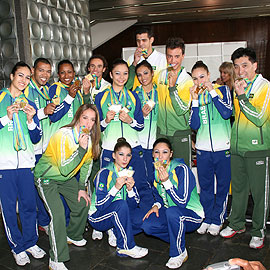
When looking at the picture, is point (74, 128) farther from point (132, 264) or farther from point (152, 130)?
point (132, 264)

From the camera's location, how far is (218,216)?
160 inches

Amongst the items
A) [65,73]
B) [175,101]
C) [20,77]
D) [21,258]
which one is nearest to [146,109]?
[175,101]

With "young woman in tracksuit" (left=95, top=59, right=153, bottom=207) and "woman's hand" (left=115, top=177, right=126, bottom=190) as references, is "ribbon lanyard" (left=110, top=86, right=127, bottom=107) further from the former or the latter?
"woman's hand" (left=115, top=177, right=126, bottom=190)

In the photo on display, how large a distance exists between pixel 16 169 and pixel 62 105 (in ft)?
3.07

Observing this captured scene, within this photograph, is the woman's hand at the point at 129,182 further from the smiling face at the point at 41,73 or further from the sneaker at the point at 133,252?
the smiling face at the point at 41,73

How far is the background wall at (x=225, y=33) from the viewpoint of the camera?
1326 cm

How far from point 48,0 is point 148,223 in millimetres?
3807

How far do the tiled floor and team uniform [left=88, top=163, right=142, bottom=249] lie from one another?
0.71 feet

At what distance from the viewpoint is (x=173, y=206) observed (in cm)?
350

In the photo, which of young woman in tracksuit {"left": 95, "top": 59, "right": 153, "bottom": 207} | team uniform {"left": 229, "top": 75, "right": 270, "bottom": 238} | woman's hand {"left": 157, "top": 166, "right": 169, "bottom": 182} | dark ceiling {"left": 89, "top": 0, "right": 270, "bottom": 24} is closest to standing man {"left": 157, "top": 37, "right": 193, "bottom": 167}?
young woman in tracksuit {"left": 95, "top": 59, "right": 153, "bottom": 207}

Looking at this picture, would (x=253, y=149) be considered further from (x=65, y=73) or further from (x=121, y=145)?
(x=65, y=73)

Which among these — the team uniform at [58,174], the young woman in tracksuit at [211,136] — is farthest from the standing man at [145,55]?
the team uniform at [58,174]

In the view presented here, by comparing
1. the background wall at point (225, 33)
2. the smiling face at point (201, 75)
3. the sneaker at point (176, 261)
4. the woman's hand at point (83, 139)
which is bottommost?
the sneaker at point (176, 261)

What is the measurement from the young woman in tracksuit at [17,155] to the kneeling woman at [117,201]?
0.69 meters
